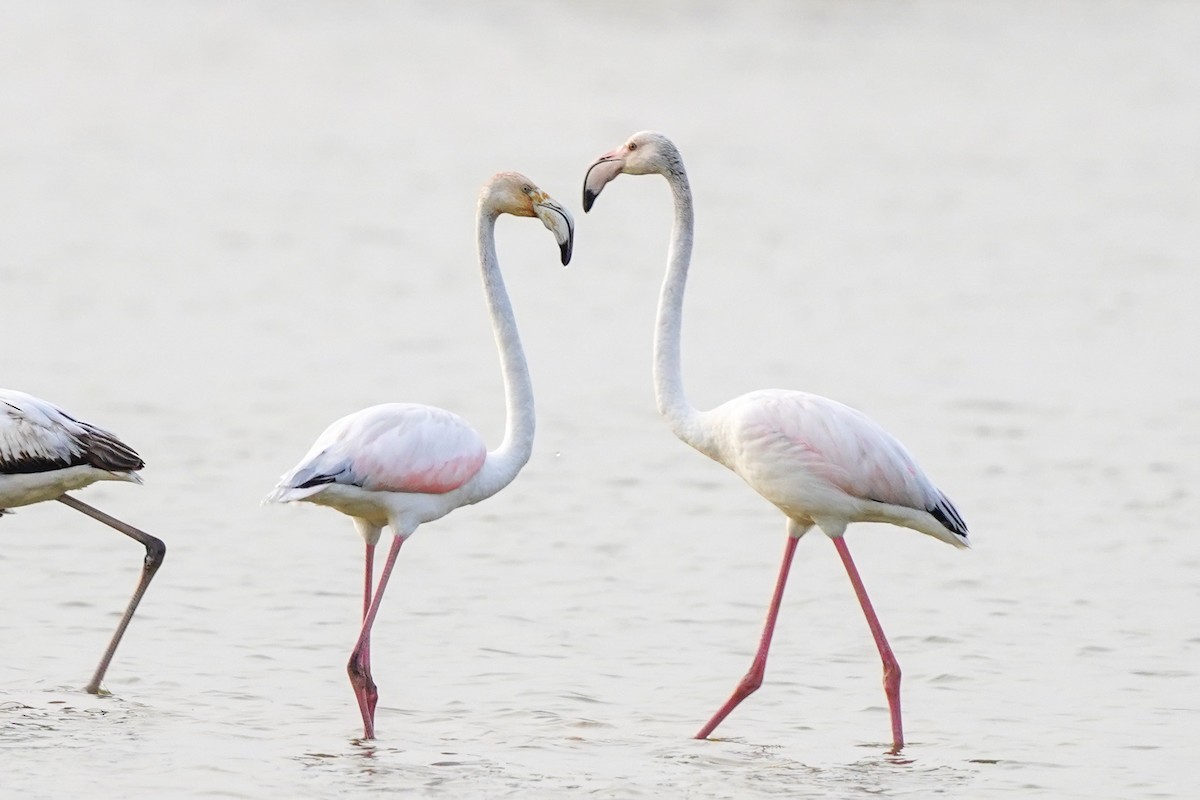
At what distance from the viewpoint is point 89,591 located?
31.6 ft

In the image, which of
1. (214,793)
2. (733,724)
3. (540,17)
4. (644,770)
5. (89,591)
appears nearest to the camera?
(214,793)

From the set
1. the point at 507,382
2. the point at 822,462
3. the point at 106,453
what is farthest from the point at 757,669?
the point at 106,453

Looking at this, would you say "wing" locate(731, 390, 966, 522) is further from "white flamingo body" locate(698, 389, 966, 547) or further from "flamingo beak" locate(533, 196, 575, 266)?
"flamingo beak" locate(533, 196, 575, 266)

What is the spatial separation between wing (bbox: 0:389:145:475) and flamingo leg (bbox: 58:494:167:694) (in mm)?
249

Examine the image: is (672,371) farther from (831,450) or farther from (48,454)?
(48,454)

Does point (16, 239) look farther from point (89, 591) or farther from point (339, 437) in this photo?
point (339, 437)

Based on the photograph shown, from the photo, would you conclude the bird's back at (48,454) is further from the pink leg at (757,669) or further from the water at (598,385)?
the pink leg at (757,669)

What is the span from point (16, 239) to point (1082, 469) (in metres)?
12.0

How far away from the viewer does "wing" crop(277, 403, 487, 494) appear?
7.64m

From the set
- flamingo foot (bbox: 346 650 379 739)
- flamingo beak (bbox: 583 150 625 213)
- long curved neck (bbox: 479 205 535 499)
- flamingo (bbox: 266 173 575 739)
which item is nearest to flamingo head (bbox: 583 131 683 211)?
flamingo beak (bbox: 583 150 625 213)

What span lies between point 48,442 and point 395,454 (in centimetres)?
151

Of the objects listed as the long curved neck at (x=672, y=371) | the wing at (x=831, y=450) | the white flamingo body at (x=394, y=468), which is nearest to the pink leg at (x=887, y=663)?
the wing at (x=831, y=450)

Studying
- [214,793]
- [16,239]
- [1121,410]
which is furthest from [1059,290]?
[214,793]

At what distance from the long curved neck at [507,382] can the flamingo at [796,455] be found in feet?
1.75
